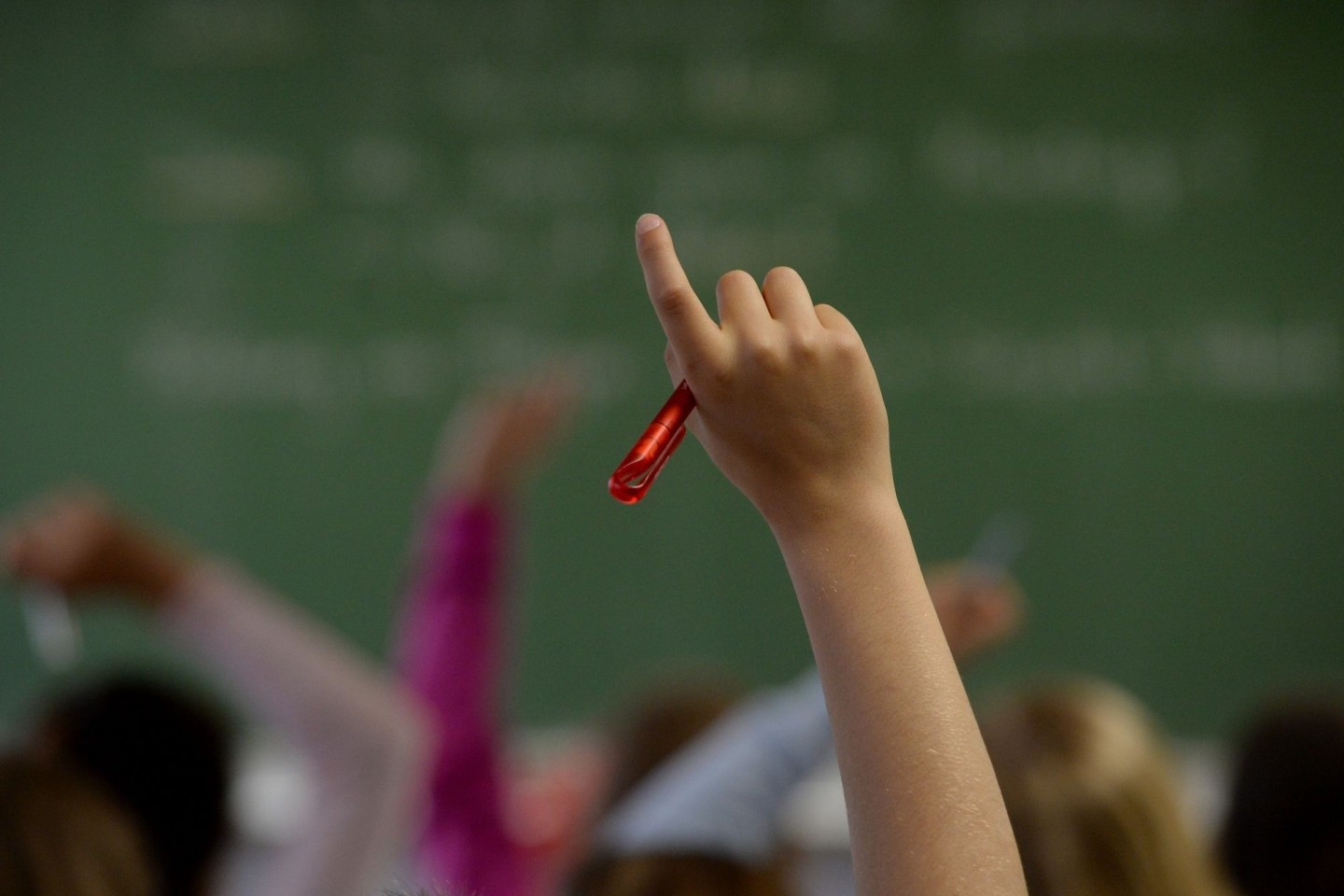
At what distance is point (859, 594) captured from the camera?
1.60 feet

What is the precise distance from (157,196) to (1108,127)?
1678 millimetres

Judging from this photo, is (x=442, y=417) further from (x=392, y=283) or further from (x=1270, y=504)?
(x=1270, y=504)

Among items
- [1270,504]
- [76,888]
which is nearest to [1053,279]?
[1270,504]

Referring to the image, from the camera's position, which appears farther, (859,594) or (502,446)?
(502,446)

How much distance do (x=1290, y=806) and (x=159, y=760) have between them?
1.11 m

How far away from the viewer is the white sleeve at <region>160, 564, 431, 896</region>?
1.11 meters

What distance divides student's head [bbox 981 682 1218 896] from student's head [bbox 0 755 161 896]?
2.24 feet

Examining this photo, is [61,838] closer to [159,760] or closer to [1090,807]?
[159,760]

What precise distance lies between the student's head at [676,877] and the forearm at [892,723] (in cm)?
43

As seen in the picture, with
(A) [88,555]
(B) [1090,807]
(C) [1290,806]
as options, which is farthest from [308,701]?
(C) [1290,806]

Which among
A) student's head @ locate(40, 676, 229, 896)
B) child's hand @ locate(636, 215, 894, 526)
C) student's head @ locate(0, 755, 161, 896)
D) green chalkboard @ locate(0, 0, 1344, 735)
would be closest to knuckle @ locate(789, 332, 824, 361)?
child's hand @ locate(636, 215, 894, 526)

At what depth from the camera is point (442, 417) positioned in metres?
2.43

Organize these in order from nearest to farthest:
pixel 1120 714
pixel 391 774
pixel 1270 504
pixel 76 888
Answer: pixel 76 888
pixel 391 774
pixel 1120 714
pixel 1270 504

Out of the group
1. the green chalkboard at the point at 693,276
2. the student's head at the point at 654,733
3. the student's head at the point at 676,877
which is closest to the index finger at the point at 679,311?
the student's head at the point at 676,877
